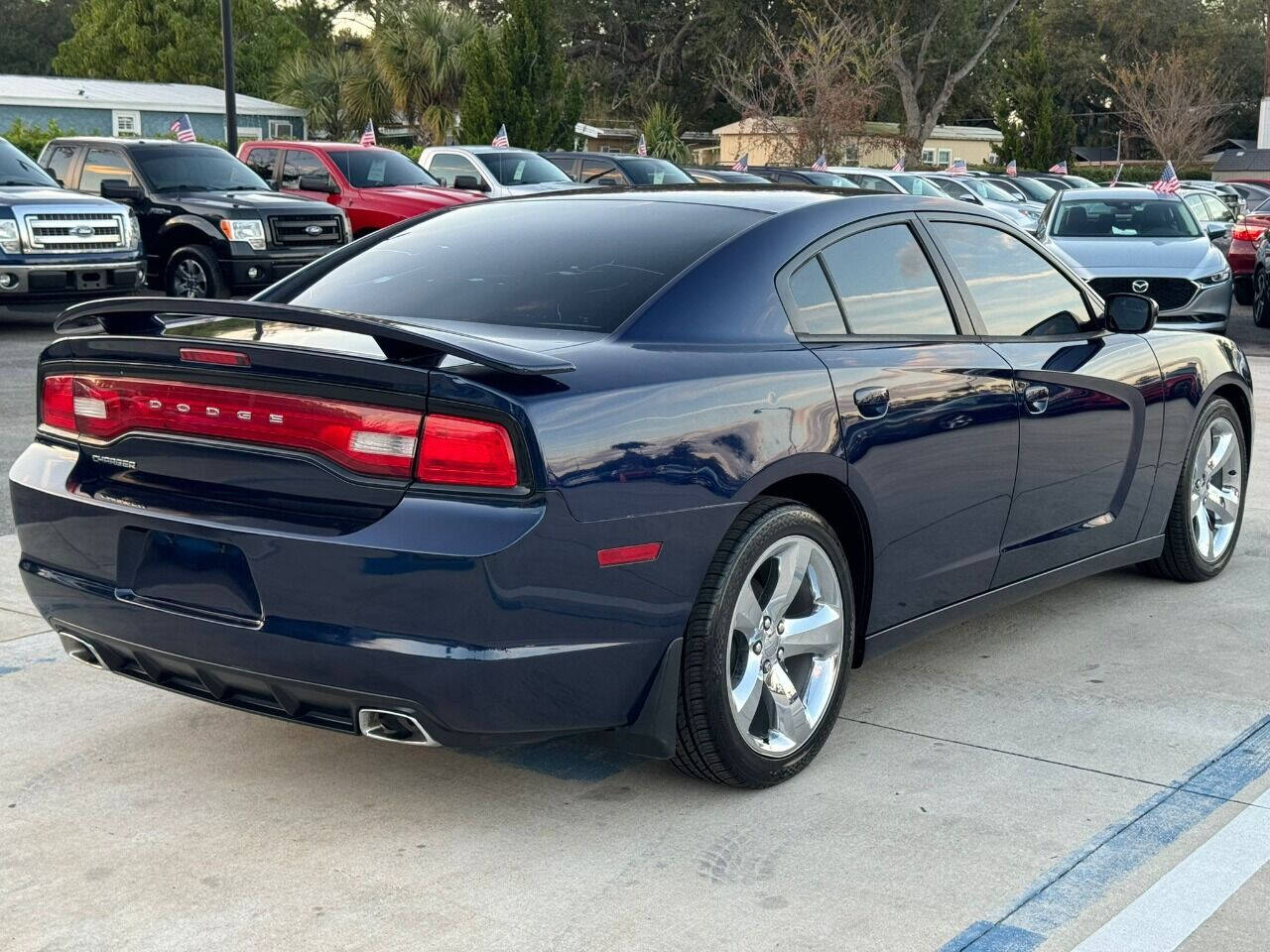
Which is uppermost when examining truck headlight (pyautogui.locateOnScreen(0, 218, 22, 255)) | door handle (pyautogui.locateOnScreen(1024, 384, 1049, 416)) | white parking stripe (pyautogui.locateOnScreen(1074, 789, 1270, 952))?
door handle (pyautogui.locateOnScreen(1024, 384, 1049, 416))

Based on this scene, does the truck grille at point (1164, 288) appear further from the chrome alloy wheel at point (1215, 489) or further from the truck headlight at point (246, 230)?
the chrome alloy wheel at point (1215, 489)

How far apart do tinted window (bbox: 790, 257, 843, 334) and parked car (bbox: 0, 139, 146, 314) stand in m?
11.1

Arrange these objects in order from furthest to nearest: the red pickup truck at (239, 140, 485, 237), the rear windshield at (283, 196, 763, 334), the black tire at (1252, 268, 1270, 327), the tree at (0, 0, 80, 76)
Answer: the tree at (0, 0, 80, 76), the red pickup truck at (239, 140, 485, 237), the black tire at (1252, 268, 1270, 327), the rear windshield at (283, 196, 763, 334)

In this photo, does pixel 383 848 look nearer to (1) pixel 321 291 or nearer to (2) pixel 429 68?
(1) pixel 321 291

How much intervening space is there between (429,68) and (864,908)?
40046mm

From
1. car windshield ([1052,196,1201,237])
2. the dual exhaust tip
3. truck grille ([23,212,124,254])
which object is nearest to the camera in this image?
the dual exhaust tip

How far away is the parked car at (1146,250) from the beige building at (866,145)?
80.1 feet

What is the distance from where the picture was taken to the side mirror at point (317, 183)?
19.8 m

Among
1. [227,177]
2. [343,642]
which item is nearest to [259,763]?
[343,642]

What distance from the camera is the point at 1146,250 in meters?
15.4

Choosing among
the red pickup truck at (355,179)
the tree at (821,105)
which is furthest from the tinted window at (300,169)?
the tree at (821,105)

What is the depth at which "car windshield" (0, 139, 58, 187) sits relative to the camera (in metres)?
15.0

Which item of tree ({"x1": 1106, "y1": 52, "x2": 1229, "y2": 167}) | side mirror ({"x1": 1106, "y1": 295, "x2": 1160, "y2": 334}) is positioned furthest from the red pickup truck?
tree ({"x1": 1106, "y1": 52, "x2": 1229, "y2": 167})

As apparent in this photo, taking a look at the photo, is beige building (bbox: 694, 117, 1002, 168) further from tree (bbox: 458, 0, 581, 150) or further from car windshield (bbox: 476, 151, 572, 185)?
car windshield (bbox: 476, 151, 572, 185)
